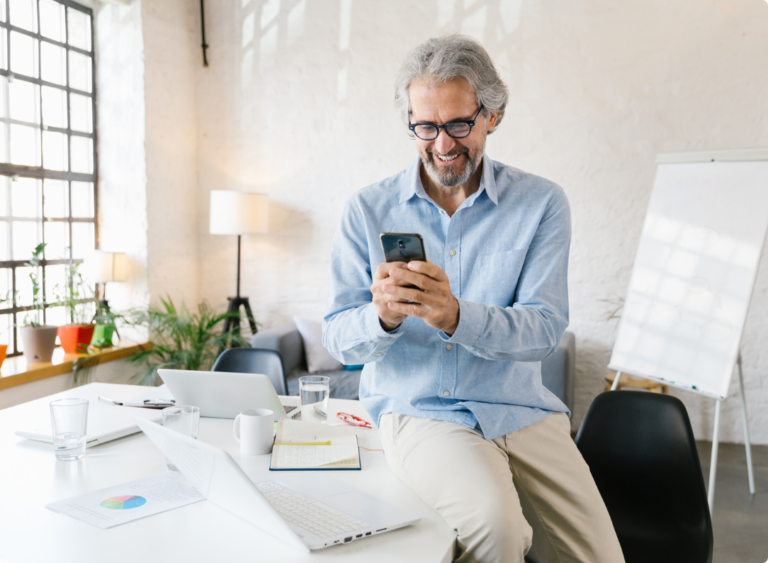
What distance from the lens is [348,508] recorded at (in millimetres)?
1135

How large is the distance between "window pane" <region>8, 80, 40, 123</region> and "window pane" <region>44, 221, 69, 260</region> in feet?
2.36

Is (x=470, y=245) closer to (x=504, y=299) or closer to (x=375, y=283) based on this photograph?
(x=504, y=299)

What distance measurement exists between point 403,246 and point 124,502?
2.59ft

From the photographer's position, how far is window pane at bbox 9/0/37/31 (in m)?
3.79

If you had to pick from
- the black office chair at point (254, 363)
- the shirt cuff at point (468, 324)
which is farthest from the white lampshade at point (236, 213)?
the shirt cuff at point (468, 324)

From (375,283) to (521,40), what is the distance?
3.41m

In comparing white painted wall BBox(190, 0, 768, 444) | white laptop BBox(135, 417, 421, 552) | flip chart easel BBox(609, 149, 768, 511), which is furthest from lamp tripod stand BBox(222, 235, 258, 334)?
white laptop BBox(135, 417, 421, 552)

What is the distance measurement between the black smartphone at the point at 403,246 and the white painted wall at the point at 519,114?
3091 mm

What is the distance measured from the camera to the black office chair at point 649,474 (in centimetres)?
165

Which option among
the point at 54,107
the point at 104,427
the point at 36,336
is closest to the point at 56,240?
the point at 36,336

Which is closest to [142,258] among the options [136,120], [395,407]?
[136,120]

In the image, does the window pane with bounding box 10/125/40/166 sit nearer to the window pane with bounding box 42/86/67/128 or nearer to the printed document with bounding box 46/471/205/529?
→ the window pane with bounding box 42/86/67/128

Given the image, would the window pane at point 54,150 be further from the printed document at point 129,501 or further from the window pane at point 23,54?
the printed document at point 129,501

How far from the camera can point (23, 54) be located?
12.7ft
